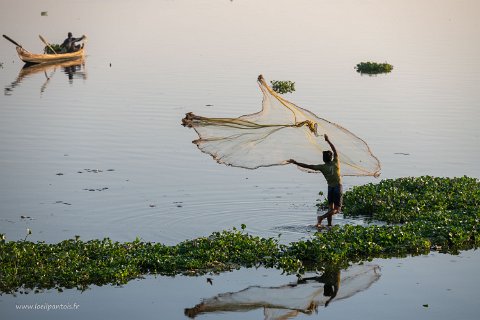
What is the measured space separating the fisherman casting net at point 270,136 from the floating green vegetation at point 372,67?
30.7 meters

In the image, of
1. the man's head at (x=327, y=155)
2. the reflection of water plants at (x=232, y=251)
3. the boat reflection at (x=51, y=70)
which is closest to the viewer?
the reflection of water plants at (x=232, y=251)

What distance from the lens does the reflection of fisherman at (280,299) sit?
56.5 feet

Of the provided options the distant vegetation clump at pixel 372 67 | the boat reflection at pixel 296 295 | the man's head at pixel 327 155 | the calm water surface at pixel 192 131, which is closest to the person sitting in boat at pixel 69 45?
the calm water surface at pixel 192 131

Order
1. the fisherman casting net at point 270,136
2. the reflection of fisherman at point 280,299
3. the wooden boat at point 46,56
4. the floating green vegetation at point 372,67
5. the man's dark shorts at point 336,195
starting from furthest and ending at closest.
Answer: the floating green vegetation at point 372,67
the wooden boat at point 46,56
the man's dark shorts at point 336,195
the fisherman casting net at point 270,136
the reflection of fisherman at point 280,299

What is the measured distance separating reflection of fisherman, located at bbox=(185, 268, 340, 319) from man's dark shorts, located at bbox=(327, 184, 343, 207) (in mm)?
3745

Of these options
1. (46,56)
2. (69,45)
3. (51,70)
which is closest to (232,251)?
(51,70)

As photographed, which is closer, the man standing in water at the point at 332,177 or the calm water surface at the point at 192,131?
the calm water surface at the point at 192,131

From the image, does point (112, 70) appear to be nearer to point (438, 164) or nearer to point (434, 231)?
point (438, 164)

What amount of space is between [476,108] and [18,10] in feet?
163

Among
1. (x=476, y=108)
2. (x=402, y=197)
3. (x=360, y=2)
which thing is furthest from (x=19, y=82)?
(x=360, y=2)

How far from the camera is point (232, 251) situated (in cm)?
1966

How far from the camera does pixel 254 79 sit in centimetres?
4844

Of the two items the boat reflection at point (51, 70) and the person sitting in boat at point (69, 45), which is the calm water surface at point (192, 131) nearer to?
the boat reflection at point (51, 70)

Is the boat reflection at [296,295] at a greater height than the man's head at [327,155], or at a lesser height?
lesser
